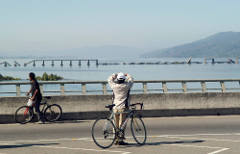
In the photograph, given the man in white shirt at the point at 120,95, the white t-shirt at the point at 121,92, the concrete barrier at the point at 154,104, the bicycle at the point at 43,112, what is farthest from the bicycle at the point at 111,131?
the concrete barrier at the point at 154,104

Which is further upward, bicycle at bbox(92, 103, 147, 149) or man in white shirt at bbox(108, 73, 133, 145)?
man in white shirt at bbox(108, 73, 133, 145)

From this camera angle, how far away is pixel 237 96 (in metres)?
18.1

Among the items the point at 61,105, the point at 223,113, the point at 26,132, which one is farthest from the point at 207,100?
the point at 26,132

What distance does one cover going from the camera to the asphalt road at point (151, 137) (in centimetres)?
1019

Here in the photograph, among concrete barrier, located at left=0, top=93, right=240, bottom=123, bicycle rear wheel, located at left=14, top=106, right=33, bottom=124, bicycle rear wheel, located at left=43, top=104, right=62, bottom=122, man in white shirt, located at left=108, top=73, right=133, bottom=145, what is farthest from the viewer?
concrete barrier, located at left=0, top=93, right=240, bottom=123

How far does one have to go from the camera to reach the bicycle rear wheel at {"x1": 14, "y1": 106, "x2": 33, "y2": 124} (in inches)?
618

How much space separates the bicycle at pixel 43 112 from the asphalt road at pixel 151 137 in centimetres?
39

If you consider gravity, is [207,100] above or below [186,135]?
above

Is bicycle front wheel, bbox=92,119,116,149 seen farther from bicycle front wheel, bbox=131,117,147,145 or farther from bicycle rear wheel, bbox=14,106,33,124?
bicycle rear wheel, bbox=14,106,33,124

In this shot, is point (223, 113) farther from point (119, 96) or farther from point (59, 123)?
point (119, 96)

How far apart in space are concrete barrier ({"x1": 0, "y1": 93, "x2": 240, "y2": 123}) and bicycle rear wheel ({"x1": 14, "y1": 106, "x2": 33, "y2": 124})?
1.27 feet

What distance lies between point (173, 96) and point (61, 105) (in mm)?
4454

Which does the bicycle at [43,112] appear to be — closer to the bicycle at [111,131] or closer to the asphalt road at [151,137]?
the asphalt road at [151,137]

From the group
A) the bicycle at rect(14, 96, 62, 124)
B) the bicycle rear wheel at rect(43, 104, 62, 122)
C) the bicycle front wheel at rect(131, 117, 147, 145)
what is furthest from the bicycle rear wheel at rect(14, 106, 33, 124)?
the bicycle front wheel at rect(131, 117, 147, 145)
